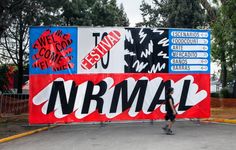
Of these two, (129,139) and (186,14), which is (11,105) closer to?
(129,139)

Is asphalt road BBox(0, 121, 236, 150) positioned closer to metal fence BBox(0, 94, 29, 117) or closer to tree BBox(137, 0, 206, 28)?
metal fence BBox(0, 94, 29, 117)

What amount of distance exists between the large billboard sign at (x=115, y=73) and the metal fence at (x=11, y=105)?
28.9 feet

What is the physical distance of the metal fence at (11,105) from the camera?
26.0 metres

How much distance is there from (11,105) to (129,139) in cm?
1383

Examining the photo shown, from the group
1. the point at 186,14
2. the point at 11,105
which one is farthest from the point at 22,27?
the point at 186,14

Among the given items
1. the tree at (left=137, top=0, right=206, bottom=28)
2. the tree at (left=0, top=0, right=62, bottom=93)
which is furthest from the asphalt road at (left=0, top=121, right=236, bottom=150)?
the tree at (left=137, top=0, right=206, bottom=28)

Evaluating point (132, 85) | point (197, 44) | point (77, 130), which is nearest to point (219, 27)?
point (197, 44)

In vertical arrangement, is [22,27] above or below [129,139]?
above

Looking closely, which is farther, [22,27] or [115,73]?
[22,27]

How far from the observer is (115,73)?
18172mm

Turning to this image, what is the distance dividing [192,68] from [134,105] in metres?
2.98

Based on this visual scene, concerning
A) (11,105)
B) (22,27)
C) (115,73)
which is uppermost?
(22,27)

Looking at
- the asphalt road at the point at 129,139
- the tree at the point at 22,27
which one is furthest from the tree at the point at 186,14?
the asphalt road at the point at 129,139

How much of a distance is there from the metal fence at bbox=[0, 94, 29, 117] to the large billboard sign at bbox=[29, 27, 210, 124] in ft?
28.9
